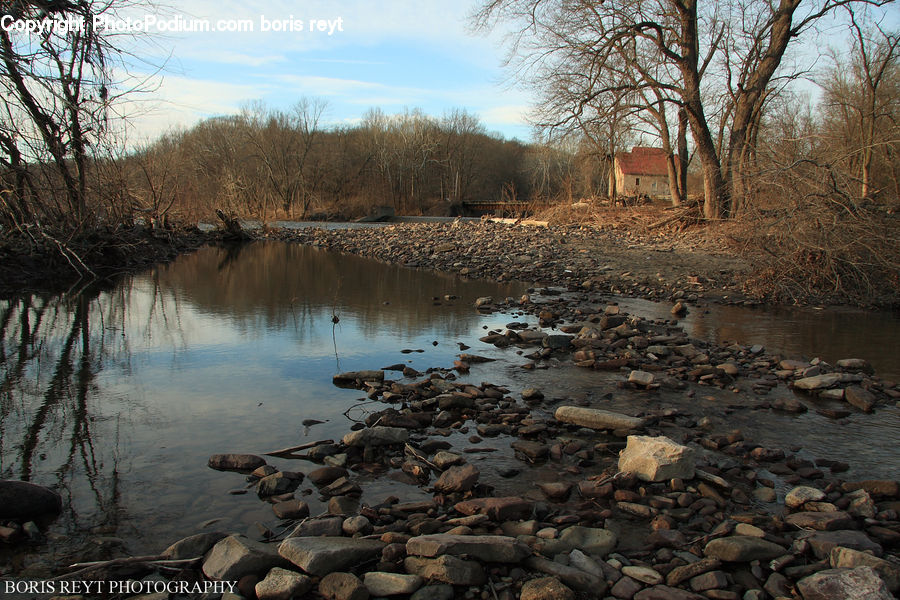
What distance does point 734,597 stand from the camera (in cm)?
230

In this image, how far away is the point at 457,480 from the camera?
3221mm

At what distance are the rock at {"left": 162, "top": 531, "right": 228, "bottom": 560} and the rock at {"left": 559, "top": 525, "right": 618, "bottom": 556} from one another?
1569mm

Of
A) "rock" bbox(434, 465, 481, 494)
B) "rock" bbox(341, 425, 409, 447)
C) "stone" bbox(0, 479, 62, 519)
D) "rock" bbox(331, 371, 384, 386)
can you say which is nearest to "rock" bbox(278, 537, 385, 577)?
"rock" bbox(434, 465, 481, 494)

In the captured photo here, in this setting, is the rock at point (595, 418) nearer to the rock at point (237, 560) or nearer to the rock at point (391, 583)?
the rock at point (391, 583)

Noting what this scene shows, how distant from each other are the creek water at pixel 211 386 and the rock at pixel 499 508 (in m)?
0.34

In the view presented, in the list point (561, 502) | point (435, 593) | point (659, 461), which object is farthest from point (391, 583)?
point (659, 461)

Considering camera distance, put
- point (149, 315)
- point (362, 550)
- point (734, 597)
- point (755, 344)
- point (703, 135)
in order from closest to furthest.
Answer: point (734, 597), point (362, 550), point (755, 344), point (149, 315), point (703, 135)

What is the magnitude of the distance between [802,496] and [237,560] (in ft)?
9.09

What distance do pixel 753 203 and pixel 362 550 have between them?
29.3 feet

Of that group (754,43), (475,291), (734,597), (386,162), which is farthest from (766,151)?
(386,162)

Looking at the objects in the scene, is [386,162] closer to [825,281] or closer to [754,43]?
[754,43]

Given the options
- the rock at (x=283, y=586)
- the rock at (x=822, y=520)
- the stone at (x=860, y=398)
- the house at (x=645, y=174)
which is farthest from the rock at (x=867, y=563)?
the house at (x=645, y=174)

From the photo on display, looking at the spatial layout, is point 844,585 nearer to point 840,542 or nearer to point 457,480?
point 840,542

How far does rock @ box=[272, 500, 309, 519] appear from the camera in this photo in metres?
2.99
